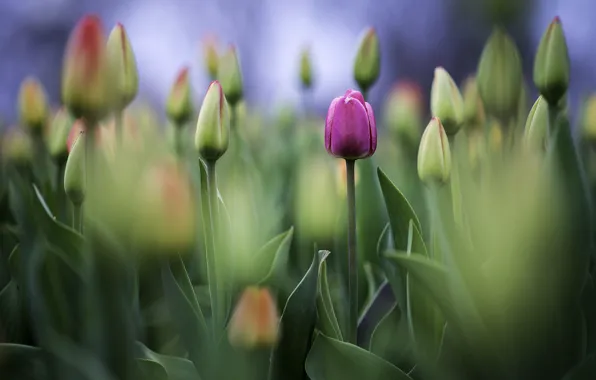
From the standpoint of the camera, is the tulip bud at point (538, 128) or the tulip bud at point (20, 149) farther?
the tulip bud at point (20, 149)

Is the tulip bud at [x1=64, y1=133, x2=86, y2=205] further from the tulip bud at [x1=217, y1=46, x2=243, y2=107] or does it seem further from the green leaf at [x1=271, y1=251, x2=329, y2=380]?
the tulip bud at [x1=217, y1=46, x2=243, y2=107]

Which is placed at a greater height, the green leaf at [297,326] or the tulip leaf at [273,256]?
the tulip leaf at [273,256]

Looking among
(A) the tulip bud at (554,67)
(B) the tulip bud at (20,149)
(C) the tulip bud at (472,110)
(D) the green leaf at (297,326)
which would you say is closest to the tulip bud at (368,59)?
(C) the tulip bud at (472,110)

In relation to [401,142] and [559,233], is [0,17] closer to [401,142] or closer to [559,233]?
[401,142]

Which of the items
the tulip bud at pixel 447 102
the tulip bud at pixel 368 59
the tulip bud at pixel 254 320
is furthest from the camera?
the tulip bud at pixel 368 59

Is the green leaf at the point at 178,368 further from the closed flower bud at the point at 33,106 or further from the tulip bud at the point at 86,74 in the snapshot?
the closed flower bud at the point at 33,106

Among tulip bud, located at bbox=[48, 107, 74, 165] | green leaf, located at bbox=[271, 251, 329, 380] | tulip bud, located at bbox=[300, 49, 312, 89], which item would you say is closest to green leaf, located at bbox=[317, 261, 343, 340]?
green leaf, located at bbox=[271, 251, 329, 380]
